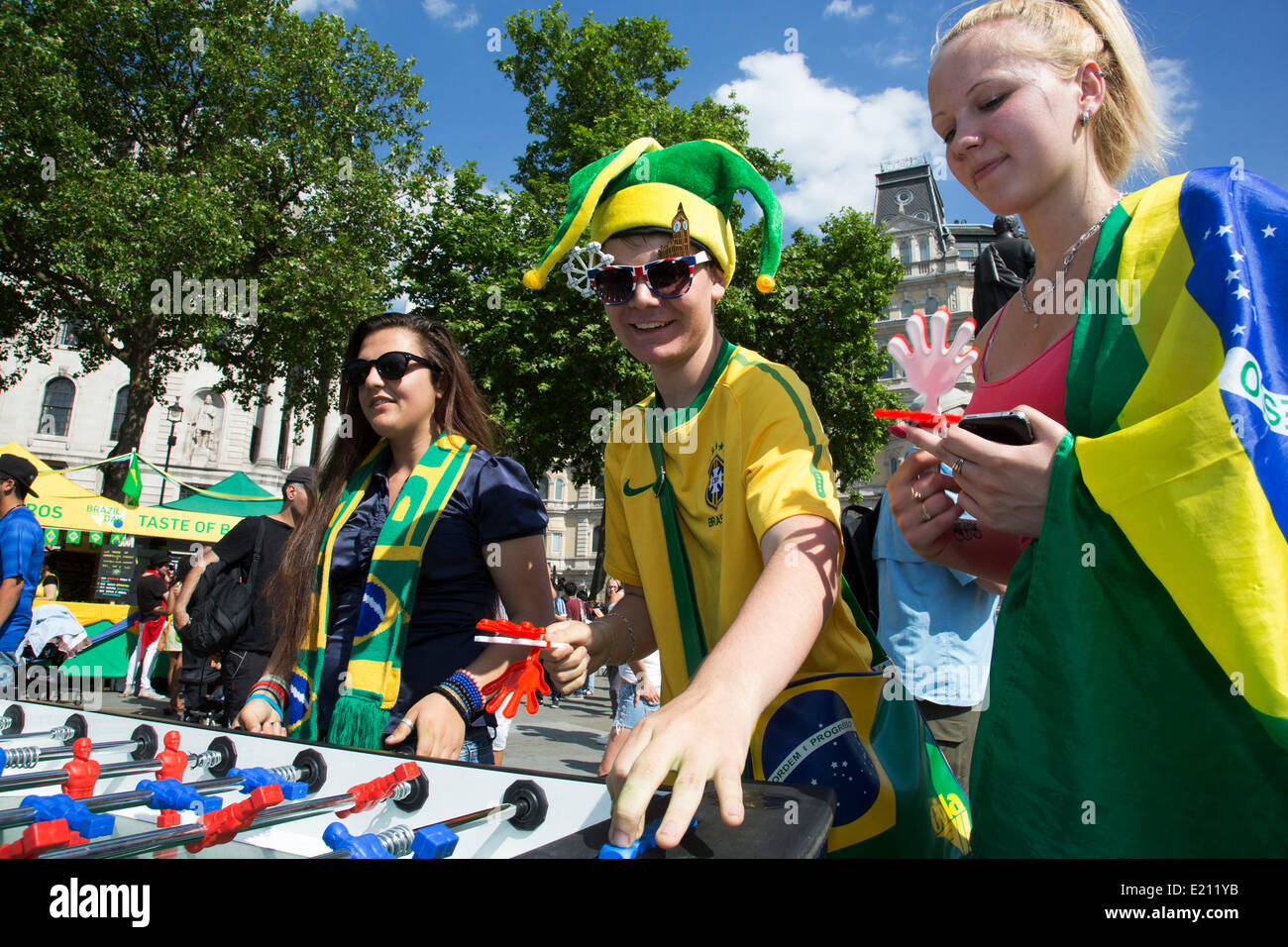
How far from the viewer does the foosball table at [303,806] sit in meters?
1.03

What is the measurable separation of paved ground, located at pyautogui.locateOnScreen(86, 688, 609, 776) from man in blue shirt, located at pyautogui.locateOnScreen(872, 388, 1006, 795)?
3.53 meters

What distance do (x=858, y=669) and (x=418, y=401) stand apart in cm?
181

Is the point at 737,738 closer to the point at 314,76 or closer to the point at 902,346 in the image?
the point at 902,346

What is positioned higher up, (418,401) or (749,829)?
(418,401)

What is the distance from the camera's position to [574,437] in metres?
16.9

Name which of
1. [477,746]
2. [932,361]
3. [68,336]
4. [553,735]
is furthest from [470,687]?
[68,336]

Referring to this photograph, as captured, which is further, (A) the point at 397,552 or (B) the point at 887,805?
(A) the point at 397,552

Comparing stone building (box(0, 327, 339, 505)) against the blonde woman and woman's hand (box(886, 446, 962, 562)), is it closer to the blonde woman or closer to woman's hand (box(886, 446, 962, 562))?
woman's hand (box(886, 446, 962, 562))

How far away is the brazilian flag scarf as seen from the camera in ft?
7.33

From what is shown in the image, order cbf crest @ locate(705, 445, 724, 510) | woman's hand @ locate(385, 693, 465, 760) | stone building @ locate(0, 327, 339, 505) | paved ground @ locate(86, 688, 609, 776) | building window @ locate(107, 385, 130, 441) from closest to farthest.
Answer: cbf crest @ locate(705, 445, 724, 510), woman's hand @ locate(385, 693, 465, 760), paved ground @ locate(86, 688, 609, 776), stone building @ locate(0, 327, 339, 505), building window @ locate(107, 385, 130, 441)

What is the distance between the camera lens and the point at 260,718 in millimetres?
2408

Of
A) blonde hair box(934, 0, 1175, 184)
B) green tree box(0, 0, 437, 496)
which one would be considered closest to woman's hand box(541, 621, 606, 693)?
blonde hair box(934, 0, 1175, 184)
